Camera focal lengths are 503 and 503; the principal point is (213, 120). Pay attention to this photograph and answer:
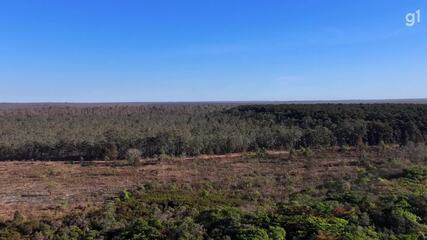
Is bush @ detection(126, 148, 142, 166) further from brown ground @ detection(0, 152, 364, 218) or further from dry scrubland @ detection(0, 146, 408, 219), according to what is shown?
brown ground @ detection(0, 152, 364, 218)

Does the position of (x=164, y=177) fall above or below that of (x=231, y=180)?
below

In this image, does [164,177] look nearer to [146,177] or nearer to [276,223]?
[146,177]

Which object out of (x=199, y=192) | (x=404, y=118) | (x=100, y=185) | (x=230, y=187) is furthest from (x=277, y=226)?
(x=404, y=118)

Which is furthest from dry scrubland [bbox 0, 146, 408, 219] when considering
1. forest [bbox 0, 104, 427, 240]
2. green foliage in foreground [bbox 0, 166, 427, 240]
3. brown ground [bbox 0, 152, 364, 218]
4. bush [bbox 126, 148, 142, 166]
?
green foliage in foreground [bbox 0, 166, 427, 240]

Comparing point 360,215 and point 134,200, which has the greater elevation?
point 360,215

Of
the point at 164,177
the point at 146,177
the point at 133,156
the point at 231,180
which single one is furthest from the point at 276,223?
the point at 133,156

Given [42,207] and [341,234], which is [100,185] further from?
[341,234]
